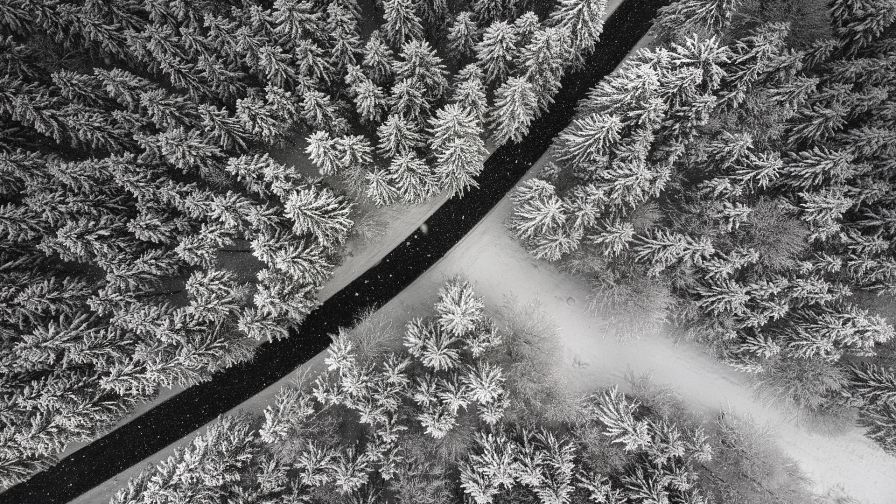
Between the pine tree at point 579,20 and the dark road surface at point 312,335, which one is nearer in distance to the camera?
the pine tree at point 579,20

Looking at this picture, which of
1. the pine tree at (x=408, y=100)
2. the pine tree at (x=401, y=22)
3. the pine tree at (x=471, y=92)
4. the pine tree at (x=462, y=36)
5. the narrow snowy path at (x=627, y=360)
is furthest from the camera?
the narrow snowy path at (x=627, y=360)

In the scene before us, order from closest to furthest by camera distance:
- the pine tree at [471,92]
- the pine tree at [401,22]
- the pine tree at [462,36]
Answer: the pine tree at [471,92] < the pine tree at [401,22] < the pine tree at [462,36]

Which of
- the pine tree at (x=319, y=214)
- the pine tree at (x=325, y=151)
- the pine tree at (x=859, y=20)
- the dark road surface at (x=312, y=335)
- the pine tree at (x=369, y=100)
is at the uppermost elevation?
the pine tree at (x=859, y=20)

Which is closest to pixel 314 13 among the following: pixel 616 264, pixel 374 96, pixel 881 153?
pixel 374 96

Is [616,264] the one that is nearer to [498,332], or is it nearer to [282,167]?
[498,332]

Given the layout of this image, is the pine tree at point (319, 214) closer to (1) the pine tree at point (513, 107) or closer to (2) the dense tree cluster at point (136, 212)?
(2) the dense tree cluster at point (136, 212)

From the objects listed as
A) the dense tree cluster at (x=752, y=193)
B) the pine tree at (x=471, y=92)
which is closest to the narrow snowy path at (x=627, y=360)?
the dense tree cluster at (x=752, y=193)

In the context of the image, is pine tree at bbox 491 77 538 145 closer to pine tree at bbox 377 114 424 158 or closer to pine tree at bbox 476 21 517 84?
pine tree at bbox 476 21 517 84

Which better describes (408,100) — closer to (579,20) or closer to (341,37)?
(341,37)
